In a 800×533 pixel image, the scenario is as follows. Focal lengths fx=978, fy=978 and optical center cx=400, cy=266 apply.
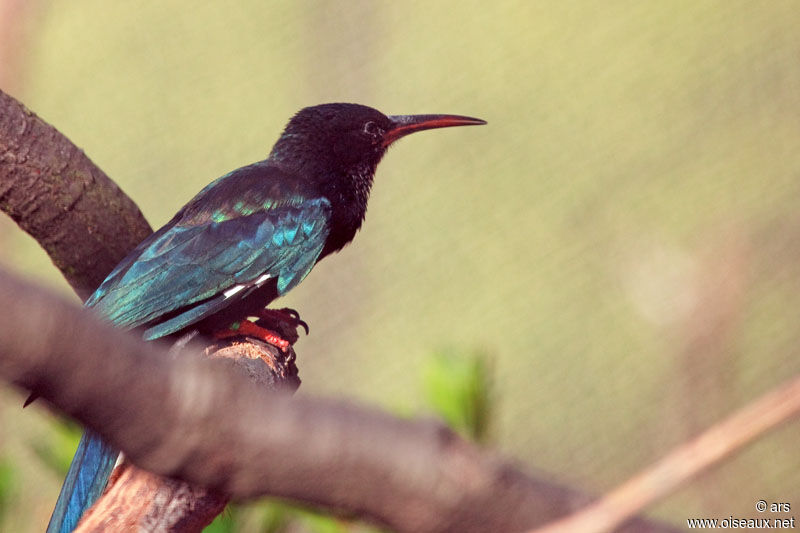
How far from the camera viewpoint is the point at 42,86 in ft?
14.3

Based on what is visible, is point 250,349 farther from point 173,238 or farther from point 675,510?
point 675,510

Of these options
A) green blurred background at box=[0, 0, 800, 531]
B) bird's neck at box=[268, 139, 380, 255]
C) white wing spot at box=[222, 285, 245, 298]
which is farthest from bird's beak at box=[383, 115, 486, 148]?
green blurred background at box=[0, 0, 800, 531]

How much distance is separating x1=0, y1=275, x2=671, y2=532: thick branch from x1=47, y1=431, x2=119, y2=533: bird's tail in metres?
1.51

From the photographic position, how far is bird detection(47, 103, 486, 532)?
93.6 inches

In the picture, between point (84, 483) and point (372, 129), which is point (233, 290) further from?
point (372, 129)

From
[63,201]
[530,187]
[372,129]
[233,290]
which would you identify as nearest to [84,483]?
[233,290]

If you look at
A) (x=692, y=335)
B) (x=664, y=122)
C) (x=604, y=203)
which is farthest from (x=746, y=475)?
(x=664, y=122)

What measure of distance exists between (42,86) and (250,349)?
8.39ft

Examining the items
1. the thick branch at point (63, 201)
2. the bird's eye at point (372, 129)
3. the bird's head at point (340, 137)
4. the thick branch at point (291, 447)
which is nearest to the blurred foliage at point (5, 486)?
the thick branch at point (63, 201)

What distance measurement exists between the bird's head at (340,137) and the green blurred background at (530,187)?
1.02m

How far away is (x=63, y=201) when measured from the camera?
8.03 ft

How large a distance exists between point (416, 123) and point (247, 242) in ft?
2.44

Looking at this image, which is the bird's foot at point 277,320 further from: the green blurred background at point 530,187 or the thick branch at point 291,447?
the thick branch at point 291,447

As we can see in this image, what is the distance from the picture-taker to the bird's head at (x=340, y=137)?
2895 millimetres
